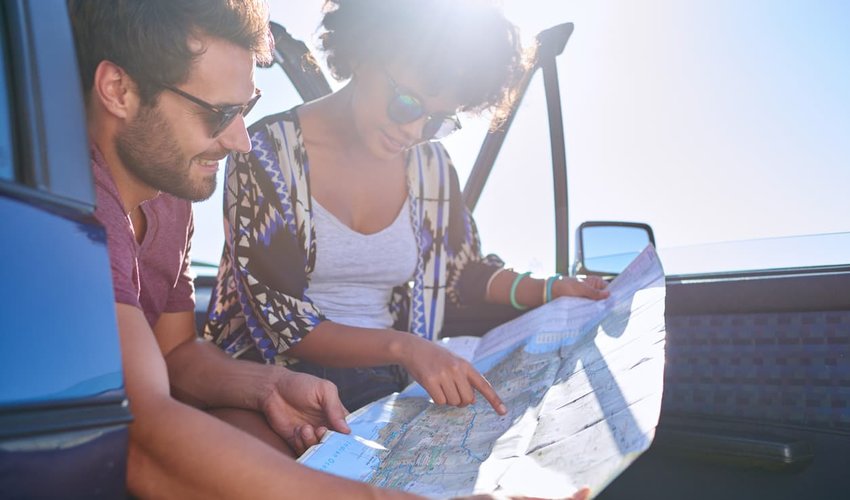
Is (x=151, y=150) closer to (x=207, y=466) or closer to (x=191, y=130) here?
(x=191, y=130)

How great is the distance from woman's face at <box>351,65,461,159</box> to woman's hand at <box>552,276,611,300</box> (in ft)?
1.89

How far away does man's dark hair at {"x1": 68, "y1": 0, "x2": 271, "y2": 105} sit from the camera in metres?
1.29

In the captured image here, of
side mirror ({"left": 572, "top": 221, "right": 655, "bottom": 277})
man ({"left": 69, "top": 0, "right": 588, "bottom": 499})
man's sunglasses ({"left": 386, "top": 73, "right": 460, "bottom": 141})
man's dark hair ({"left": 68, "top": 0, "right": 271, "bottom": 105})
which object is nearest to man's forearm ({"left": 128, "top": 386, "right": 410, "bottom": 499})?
man ({"left": 69, "top": 0, "right": 588, "bottom": 499})

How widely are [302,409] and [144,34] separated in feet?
2.48

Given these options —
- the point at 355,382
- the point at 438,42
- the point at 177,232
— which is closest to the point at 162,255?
the point at 177,232

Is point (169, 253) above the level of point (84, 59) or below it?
below

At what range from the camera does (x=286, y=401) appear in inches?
57.3

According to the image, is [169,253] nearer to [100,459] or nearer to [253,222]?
[253,222]

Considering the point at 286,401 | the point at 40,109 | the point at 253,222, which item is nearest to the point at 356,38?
the point at 253,222

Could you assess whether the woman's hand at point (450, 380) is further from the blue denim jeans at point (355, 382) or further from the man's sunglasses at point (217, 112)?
the man's sunglasses at point (217, 112)

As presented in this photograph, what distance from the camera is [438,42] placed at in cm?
196

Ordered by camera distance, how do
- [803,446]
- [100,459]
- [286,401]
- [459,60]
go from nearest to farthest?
1. [100,459]
2. [286,401]
3. [803,446]
4. [459,60]

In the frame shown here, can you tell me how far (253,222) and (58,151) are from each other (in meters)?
1.02

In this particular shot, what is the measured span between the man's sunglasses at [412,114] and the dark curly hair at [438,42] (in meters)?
0.06
